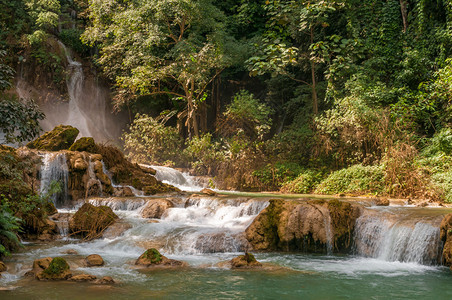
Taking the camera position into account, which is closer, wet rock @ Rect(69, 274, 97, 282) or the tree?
wet rock @ Rect(69, 274, 97, 282)

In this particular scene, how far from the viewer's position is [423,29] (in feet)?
55.0

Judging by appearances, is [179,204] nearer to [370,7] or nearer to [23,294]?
[23,294]

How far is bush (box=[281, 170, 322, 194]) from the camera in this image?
16.2 m

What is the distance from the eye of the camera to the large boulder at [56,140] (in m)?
15.4

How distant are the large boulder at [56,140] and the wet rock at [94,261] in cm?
882

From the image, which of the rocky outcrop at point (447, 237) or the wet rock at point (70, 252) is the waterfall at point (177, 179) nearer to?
the wet rock at point (70, 252)

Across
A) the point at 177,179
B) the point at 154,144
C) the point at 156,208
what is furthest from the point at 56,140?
the point at 154,144

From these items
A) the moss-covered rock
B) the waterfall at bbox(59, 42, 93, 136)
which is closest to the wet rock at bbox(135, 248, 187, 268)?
the moss-covered rock

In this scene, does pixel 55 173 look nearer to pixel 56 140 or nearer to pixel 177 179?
pixel 56 140

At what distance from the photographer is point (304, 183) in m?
16.3

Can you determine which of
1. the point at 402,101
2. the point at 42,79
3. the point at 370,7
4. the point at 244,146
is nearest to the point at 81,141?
the point at 244,146

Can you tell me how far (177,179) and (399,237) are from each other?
1207 cm

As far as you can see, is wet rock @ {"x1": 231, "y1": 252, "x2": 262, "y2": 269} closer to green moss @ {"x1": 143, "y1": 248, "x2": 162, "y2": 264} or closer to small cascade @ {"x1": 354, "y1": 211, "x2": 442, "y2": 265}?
green moss @ {"x1": 143, "y1": 248, "x2": 162, "y2": 264}

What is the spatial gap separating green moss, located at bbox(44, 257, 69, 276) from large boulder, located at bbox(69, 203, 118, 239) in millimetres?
3085
